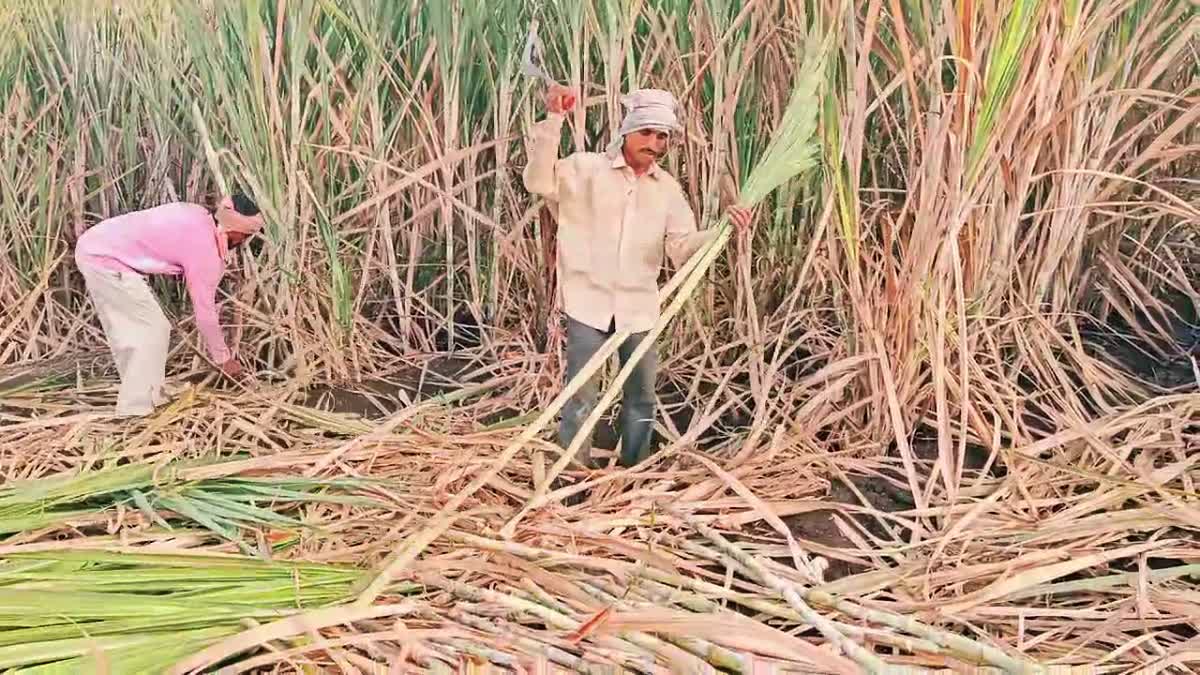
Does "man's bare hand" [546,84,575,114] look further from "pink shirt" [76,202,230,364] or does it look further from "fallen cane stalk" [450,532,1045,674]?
"pink shirt" [76,202,230,364]

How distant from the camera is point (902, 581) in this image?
1.25 m

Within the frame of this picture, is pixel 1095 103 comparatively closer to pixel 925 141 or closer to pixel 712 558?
pixel 925 141

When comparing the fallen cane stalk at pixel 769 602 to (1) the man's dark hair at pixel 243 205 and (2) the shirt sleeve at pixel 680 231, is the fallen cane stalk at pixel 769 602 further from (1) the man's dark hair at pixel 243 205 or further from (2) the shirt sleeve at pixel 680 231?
(1) the man's dark hair at pixel 243 205

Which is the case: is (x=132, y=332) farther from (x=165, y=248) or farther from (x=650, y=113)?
(x=650, y=113)

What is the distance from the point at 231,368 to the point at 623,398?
994 mm

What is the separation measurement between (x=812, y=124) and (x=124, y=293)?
1500 millimetres

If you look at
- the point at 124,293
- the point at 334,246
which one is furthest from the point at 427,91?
the point at 124,293

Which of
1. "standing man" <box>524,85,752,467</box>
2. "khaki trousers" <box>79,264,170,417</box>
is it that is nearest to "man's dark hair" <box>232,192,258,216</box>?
"khaki trousers" <box>79,264,170,417</box>

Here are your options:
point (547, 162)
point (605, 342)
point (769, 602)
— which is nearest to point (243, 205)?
point (547, 162)

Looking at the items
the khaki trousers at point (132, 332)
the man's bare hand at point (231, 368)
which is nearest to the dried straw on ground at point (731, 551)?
the khaki trousers at point (132, 332)

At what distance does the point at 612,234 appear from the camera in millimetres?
1528

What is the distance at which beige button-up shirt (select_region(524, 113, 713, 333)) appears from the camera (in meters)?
1.52

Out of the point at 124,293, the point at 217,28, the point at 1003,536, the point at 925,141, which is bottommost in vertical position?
the point at 1003,536

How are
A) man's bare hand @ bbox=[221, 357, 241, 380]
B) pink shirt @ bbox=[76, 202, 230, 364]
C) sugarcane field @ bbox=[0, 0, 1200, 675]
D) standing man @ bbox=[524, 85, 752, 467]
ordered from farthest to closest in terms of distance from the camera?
man's bare hand @ bbox=[221, 357, 241, 380], pink shirt @ bbox=[76, 202, 230, 364], standing man @ bbox=[524, 85, 752, 467], sugarcane field @ bbox=[0, 0, 1200, 675]
